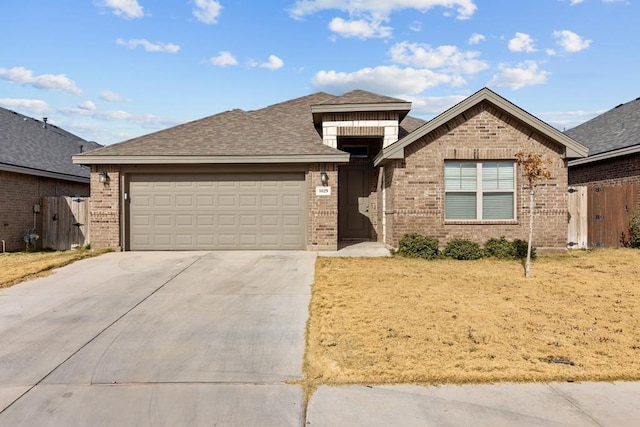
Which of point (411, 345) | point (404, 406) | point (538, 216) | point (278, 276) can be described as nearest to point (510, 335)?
point (411, 345)

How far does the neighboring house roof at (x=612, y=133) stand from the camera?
44.9ft

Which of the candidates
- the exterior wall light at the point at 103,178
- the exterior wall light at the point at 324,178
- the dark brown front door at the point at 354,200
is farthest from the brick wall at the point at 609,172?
the exterior wall light at the point at 103,178

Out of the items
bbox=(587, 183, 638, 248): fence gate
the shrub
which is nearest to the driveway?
the shrub

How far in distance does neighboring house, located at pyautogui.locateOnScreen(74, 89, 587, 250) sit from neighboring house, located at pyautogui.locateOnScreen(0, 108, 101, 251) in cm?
318

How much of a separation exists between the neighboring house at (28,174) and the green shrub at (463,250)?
45.6 ft

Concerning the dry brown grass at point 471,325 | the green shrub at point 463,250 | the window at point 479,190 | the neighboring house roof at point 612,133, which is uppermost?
the neighboring house roof at point 612,133

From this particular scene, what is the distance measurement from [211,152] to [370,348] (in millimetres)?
9348

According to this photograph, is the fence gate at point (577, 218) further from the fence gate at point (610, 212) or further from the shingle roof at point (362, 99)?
the shingle roof at point (362, 99)

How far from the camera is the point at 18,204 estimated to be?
44.9 feet

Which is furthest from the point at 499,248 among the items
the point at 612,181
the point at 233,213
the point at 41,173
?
the point at 41,173

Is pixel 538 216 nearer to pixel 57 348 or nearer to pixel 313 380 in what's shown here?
pixel 313 380

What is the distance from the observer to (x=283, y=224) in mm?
12594

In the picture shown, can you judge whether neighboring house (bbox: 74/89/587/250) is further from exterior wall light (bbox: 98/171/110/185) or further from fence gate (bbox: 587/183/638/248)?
fence gate (bbox: 587/183/638/248)

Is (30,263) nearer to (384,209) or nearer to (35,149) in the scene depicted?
(35,149)
